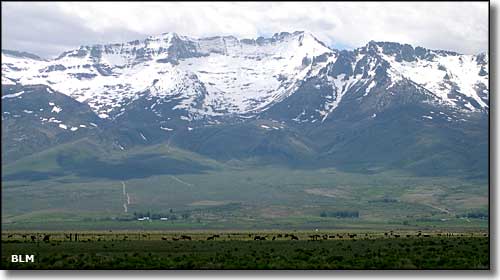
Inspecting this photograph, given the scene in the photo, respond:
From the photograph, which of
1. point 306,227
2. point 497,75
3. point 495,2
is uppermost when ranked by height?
point 495,2

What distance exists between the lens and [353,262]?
4153 cm

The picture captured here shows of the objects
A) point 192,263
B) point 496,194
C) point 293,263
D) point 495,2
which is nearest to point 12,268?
point 192,263

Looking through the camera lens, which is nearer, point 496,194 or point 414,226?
point 496,194

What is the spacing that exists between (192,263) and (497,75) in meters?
16.6

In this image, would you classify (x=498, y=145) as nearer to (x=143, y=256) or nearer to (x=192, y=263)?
(x=192, y=263)

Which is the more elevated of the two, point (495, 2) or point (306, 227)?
point (495, 2)

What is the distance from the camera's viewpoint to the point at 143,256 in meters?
45.2

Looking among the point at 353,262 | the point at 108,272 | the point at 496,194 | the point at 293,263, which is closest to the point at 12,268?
the point at 108,272

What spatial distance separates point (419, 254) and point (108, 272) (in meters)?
19.1

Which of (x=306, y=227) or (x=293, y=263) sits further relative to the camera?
(x=306, y=227)

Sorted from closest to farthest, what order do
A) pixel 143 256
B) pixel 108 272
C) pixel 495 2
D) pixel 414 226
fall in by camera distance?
1. pixel 108 272
2. pixel 495 2
3. pixel 143 256
4. pixel 414 226

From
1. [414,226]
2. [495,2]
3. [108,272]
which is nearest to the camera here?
[108,272]

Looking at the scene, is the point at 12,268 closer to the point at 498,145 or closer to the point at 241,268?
the point at 241,268

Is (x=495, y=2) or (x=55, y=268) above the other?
(x=495, y=2)
